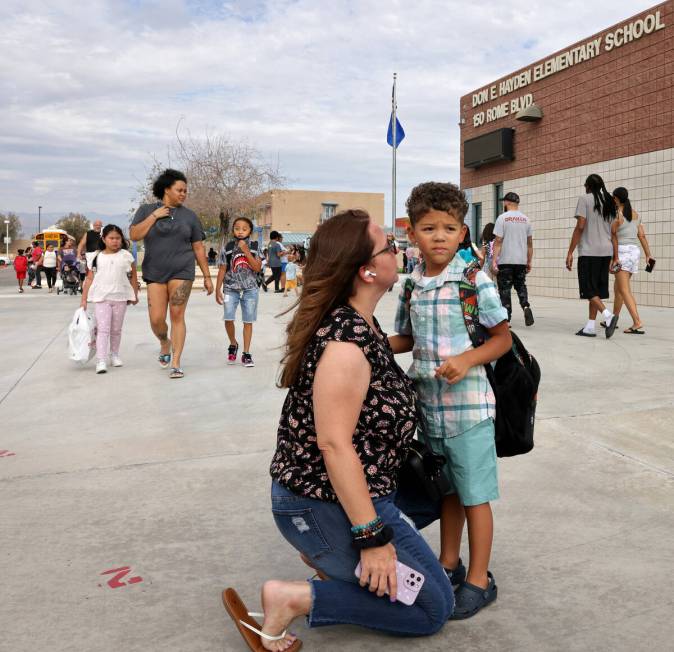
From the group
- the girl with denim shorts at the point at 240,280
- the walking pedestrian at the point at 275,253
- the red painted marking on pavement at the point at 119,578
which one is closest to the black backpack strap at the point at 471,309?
the red painted marking on pavement at the point at 119,578

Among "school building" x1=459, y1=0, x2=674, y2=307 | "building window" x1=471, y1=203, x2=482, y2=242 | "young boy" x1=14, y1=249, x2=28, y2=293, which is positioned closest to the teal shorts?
"school building" x1=459, y1=0, x2=674, y2=307

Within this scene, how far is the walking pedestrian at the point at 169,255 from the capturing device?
6871 millimetres

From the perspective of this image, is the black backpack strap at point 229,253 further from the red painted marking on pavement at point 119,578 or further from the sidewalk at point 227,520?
the red painted marking on pavement at point 119,578

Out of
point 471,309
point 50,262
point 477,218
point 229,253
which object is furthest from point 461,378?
point 50,262

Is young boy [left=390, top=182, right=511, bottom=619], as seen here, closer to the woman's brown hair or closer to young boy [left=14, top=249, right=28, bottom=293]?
the woman's brown hair

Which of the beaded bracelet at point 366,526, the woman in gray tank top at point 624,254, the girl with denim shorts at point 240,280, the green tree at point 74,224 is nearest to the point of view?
the beaded bracelet at point 366,526

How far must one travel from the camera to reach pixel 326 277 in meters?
2.28

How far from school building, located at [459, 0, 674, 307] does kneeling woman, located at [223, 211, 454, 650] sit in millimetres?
13583

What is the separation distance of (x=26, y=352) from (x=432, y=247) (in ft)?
23.7

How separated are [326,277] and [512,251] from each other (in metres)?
8.28

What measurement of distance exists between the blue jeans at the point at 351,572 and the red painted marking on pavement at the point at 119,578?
825mm

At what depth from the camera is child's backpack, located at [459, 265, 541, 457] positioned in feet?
8.34

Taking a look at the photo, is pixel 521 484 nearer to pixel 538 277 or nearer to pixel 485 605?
pixel 485 605

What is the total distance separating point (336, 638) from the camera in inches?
93.4
